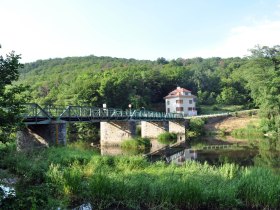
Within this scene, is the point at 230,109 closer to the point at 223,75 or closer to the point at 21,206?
the point at 223,75

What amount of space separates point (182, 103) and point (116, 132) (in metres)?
35.3

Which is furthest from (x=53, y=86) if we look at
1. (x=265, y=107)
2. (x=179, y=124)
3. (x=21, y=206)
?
(x=21, y=206)

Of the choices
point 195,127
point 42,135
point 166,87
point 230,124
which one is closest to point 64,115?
point 42,135

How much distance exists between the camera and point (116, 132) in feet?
127

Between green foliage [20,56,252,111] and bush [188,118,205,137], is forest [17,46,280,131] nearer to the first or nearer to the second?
green foliage [20,56,252,111]

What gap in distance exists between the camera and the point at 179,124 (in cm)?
5100

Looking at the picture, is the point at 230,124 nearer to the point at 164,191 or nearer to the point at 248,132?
the point at 248,132

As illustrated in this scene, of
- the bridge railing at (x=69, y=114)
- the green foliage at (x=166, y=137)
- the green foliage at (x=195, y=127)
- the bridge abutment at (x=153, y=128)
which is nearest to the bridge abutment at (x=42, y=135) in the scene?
the bridge railing at (x=69, y=114)

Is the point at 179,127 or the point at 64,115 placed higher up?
the point at 64,115

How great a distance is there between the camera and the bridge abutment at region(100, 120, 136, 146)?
37.7 m

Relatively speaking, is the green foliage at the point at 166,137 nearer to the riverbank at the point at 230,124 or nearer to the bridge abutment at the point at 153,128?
the bridge abutment at the point at 153,128

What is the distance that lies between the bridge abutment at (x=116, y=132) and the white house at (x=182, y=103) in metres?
33.9

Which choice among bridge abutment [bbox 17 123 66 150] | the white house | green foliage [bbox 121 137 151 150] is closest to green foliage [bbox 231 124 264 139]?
the white house

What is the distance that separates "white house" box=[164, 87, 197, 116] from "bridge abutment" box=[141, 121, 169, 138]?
23.4m
